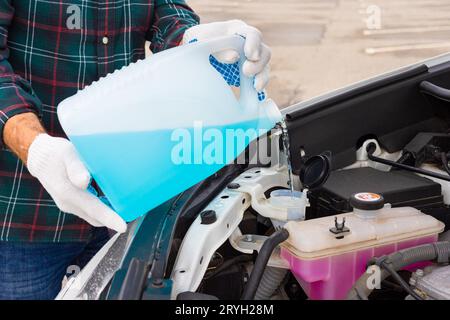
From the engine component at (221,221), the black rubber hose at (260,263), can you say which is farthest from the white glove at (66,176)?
the black rubber hose at (260,263)

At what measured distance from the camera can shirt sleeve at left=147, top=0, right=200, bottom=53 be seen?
1.32 m

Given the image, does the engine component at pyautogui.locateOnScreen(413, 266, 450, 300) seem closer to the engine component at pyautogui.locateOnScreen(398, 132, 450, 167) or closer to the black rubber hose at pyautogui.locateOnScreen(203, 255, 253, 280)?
the black rubber hose at pyautogui.locateOnScreen(203, 255, 253, 280)

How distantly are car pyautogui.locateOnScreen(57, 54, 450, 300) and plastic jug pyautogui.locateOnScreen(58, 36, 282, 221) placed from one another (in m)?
0.12

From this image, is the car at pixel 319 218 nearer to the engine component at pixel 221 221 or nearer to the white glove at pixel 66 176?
the engine component at pixel 221 221

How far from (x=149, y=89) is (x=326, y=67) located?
5410 mm

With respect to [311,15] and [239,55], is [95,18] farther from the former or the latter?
[311,15]

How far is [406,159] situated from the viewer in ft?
4.91

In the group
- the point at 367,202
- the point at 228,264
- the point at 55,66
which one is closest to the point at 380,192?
the point at 367,202

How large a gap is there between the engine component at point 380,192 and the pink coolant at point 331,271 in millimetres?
187

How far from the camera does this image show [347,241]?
3.40ft

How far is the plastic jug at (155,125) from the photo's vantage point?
0.90 meters

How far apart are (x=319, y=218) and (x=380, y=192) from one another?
0.20m

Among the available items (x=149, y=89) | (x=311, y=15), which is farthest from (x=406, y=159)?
(x=311, y=15)

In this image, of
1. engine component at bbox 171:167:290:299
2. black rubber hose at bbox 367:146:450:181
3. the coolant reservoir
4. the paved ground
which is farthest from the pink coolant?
the paved ground
